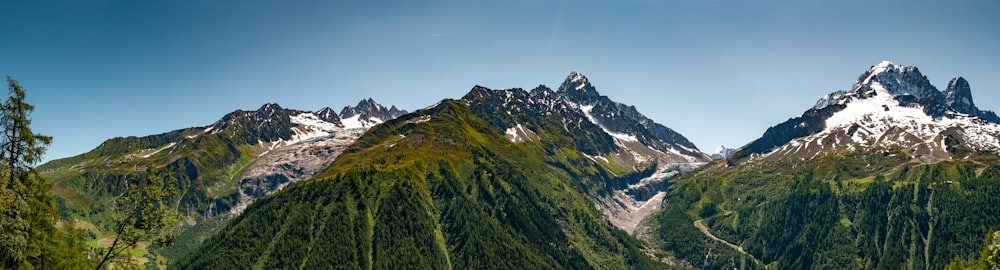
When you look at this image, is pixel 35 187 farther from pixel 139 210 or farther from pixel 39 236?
pixel 139 210

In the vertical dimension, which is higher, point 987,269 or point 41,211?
point 41,211

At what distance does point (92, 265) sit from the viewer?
39438 mm

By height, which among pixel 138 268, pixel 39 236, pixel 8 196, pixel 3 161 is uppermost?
pixel 3 161

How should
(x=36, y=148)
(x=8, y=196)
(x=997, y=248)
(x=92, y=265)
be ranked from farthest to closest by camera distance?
(x=997, y=248), (x=92, y=265), (x=36, y=148), (x=8, y=196)

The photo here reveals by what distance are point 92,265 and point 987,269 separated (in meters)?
85.4

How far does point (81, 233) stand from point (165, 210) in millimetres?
14373

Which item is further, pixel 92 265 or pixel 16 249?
pixel 92 265

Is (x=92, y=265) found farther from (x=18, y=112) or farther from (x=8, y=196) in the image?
(x=18, y=112)

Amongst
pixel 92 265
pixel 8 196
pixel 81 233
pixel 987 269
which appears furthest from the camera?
pixel 987 269

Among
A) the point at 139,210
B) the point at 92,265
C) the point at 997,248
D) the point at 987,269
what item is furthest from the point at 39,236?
the point at 987,269

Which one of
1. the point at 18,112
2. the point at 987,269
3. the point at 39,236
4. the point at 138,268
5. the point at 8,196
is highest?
the point at 18,112

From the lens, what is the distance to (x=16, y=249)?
3241 cm

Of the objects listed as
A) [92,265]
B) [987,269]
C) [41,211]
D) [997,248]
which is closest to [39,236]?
[41,211]

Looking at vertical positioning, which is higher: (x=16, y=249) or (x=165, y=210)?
(x=165, y=210)
